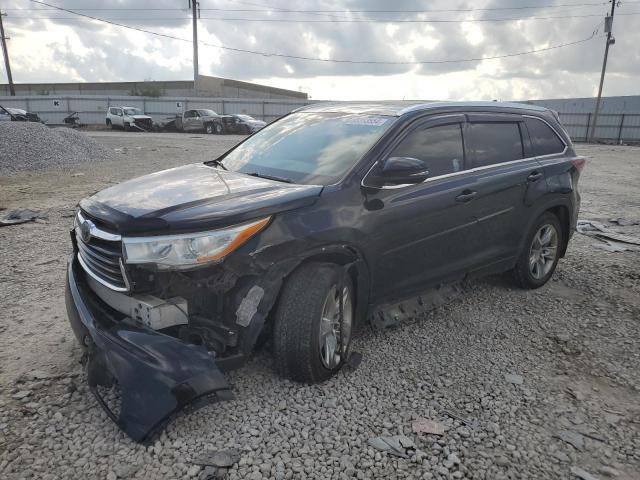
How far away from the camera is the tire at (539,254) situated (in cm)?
497

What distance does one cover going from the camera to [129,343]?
2742mm

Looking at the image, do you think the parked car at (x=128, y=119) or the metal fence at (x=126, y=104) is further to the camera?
the metal fence at (x=126, y=104)

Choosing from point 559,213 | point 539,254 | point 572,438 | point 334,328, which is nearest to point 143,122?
point 559,213

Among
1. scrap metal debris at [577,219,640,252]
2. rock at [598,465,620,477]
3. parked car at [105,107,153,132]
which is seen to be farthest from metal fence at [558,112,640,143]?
rock at [598,465,620,477]

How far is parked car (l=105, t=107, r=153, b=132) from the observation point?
3366 centimetres

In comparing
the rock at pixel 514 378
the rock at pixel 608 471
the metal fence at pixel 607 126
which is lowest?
the rock at pixel 608 471

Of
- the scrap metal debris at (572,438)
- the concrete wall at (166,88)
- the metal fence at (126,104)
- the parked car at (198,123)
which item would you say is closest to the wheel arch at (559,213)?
the scrap metal debris at (572,438)

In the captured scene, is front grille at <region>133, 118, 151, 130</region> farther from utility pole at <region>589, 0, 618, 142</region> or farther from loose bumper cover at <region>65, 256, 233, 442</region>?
loose bumper cover at <region>65, 256, 233, 442</region>

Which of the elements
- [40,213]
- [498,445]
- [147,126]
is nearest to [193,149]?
[40,213]

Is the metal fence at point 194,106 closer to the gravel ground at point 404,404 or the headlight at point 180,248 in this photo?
the gravel ground at point 404,404

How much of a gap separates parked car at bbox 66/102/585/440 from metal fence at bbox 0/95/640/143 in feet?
117

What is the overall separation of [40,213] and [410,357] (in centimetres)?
663

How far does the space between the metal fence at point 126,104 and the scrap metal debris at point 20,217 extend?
34.0 meters

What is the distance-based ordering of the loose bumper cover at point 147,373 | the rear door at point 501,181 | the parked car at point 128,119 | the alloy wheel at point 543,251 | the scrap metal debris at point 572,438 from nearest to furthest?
the loose bumper cover at point 147,373, the scrap metal debris at point 572,438, the rear door at point 501,181, the alloy wheel at point 543,251, the parked car at point 128,119
